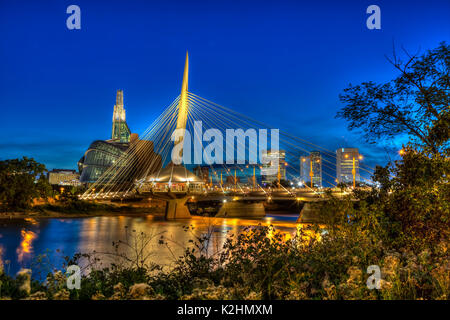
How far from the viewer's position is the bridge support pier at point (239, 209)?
61588mm

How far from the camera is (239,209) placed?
62500 mm

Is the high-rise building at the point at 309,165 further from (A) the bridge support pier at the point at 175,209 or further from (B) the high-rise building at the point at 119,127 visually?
(B) the high-rise building at the point at 119,127

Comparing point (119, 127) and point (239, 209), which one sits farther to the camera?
point (119, 127)

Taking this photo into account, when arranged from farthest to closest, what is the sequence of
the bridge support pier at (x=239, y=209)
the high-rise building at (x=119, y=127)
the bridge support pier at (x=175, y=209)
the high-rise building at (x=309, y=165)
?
the high-rise building at (x=119, y=127)
the bridge support pier at (x=239, y=209)
the bridge support pier at (x=175, y=209)
the high-rise building at (x=309, y=165)

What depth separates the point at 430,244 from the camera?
23.0 feet

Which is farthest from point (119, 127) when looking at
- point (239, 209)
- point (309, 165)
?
point (239, 209)

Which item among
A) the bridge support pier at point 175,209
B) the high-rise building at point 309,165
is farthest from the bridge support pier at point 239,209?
the high-rise building at point 309,165

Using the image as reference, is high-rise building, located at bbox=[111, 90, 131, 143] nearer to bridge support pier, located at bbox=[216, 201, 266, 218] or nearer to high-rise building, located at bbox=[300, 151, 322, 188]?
high-rise building, located at bbox=[300, 151, 322, 188]

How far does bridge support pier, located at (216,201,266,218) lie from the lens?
202ft

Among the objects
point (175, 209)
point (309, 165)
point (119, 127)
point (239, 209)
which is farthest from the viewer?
point (119, 127)

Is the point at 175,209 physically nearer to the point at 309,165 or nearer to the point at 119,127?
the point at 309,165
